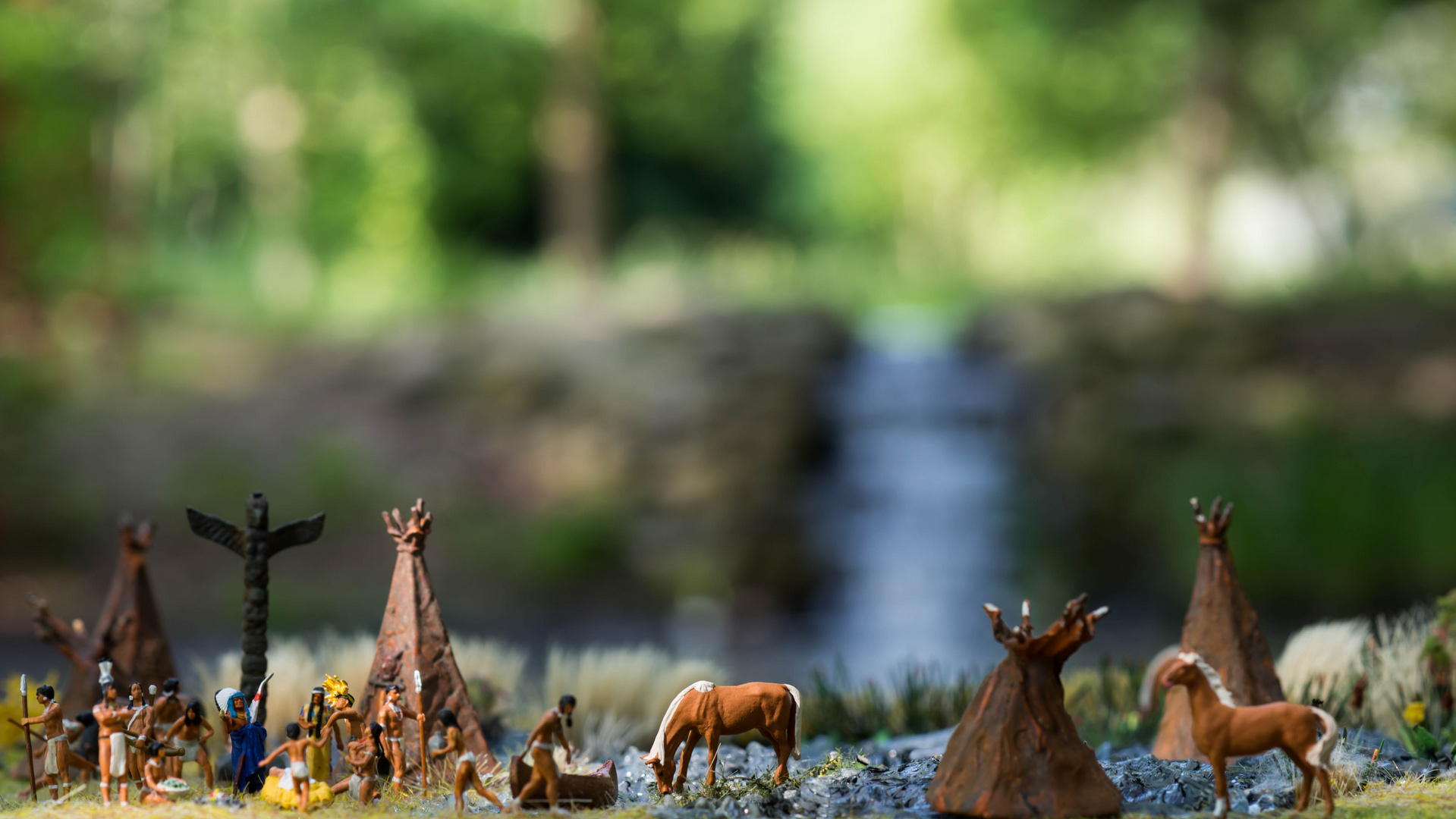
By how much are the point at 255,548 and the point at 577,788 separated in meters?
1.36

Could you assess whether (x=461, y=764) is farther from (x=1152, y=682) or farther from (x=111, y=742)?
(x=1152, y=682)

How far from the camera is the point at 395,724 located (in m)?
3.58

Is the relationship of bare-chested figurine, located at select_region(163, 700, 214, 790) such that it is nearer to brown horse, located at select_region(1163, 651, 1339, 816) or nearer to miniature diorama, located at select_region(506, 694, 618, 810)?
miniature diorama, located at select_region(506, 694, 618, 810)

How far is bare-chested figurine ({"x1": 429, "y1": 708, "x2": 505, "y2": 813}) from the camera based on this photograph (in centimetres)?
329

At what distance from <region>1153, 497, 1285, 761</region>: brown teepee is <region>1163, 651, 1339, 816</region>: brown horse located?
0.58 meters

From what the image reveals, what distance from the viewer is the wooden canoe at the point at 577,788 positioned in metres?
3.35

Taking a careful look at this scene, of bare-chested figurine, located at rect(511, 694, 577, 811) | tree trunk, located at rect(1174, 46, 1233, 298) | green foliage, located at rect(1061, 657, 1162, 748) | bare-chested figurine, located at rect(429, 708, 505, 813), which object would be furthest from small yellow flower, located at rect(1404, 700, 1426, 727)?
tree trunk, located at rect(1174, 46, 1233, 298)

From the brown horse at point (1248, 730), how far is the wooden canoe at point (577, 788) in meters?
1.67

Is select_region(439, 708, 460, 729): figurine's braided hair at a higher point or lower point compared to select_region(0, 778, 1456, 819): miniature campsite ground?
higher

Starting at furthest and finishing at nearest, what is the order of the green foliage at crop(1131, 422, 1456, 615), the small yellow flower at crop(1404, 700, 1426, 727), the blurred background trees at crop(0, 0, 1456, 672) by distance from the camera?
the blurred background trees at crop(0, 0, 1456, 672) < the green foliage at crop(1131, 422, 1456, 615) < the small yellow flower at crop(1404, 700, 1426, 727)

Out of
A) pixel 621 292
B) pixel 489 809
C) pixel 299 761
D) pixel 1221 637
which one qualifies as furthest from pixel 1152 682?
pixel 621 292

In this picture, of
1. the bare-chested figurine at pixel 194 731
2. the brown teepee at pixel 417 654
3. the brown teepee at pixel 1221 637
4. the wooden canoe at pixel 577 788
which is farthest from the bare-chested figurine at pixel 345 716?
the brown teepee at pixel 1221 637

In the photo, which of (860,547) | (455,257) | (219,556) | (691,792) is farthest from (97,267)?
(691,792)

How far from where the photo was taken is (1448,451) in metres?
11.8
